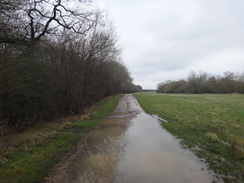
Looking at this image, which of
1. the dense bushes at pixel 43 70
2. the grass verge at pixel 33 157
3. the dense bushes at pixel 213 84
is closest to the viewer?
the grass verge at pixel 33 157

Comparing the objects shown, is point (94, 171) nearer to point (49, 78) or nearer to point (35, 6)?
point (49, 78)

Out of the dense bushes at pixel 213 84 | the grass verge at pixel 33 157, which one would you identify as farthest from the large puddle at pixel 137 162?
the dense bushes at pixel 213 84

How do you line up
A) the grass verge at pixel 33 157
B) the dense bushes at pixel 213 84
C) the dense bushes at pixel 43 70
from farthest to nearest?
the dense bushes at pixel 213 84 → the dense bushes at pixel 43 70 → the grass verge at pixel 33 157

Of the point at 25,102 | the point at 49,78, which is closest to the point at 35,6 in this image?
the point at 49,78

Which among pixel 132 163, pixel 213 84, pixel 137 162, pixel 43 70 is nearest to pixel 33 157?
pixel 132 163

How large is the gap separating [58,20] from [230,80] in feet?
210

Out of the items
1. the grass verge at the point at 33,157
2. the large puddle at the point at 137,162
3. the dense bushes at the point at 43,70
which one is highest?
the dense bushes at the point at 43,70

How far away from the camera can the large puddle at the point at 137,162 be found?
15.1 ft

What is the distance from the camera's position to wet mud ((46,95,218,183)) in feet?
15.1

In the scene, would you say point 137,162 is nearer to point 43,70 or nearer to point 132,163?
point 132,163

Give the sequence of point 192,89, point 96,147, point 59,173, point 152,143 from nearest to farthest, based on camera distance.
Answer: point 59,173 < point 96,147 < point 152,143 < point 192,89

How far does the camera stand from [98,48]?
1692 cm

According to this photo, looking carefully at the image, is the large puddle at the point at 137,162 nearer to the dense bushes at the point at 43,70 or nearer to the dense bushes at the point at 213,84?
the dense bushes at the point at 43,70

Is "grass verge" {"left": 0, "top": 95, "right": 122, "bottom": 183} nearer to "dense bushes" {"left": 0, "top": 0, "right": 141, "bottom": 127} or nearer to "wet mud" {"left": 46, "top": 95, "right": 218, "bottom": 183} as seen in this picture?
"wet mud" {"left": 46, "top": 95, "right": 218, "bottom": 183}
